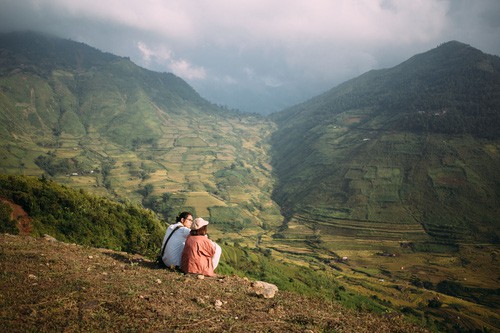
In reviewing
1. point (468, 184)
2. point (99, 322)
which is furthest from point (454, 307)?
point (99, 322)

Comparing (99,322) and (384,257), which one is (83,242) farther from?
(384,257)

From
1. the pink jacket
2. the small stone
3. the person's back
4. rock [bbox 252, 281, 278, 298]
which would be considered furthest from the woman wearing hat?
the small stone

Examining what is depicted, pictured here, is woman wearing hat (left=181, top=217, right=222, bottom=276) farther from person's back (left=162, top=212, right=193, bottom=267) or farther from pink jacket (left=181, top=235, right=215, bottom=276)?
person's back (left=162, top=212, right=193, bottom=267)

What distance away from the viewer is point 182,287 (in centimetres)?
1266

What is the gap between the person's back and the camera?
13.9 meters

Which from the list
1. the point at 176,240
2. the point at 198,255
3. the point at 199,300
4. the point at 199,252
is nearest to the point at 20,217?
the point at 176,240

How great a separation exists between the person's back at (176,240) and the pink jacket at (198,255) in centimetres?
38

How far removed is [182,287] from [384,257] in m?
128

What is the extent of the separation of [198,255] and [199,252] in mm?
215

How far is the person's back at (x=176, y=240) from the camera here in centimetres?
1394

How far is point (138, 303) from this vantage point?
10.5 metres

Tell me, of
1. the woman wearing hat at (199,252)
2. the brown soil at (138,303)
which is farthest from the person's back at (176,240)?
the brown soil at (138,303)

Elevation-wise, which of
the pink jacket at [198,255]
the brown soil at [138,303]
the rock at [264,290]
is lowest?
the rock at [264,290]

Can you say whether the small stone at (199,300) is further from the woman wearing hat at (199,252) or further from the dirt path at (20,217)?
the dirt path at (20,217)
